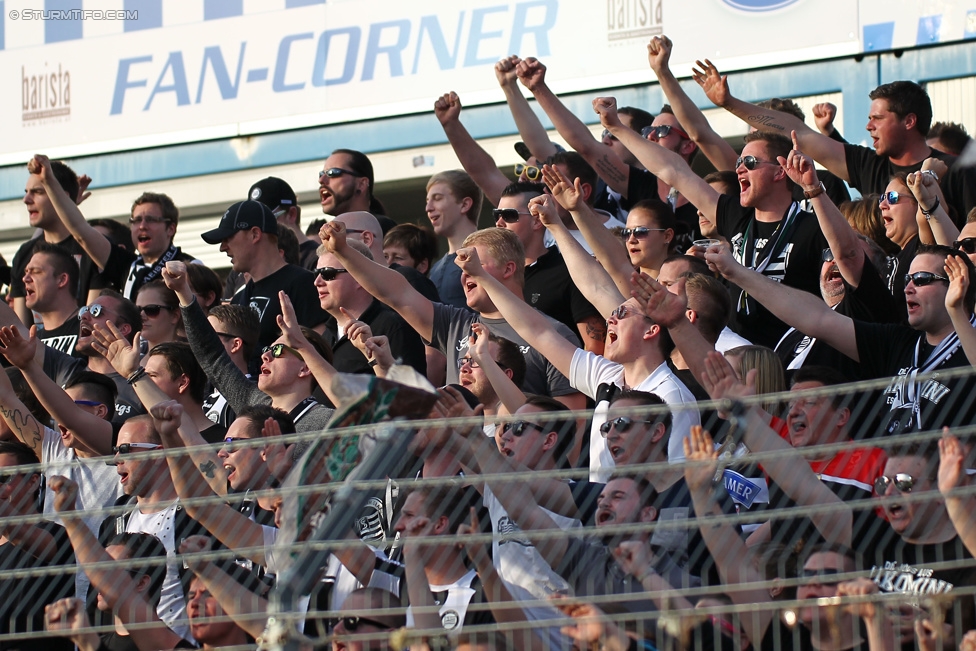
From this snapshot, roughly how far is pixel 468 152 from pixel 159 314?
1.97m

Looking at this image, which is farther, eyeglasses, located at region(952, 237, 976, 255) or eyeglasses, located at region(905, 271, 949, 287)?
eyeglasses, located at region(952, 237, 976, 255)

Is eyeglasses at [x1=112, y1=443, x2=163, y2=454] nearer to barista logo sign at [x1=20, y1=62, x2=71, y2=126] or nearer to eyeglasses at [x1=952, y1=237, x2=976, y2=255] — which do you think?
eyeglasses at [x1=952, y1=237, x2=976, y2=255]

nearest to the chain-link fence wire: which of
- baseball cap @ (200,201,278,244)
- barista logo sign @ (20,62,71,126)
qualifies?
baseball cap @ (200,201,278,244)

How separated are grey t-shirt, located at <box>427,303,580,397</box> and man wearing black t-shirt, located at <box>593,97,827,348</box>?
0.81 metres

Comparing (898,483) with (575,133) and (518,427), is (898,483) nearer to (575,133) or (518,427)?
(518,427)

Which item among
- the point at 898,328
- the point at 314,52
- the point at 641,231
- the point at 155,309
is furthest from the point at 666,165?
the point at 314,52

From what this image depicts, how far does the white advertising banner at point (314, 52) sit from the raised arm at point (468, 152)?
6.65ft

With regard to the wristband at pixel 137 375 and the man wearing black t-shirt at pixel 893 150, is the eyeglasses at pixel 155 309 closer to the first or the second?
the wristband at pixel 137 375

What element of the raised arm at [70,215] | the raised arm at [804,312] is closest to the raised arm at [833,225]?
the raised arm at [804,312]

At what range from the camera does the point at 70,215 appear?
9.05 meters

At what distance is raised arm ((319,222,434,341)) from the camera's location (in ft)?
22.0

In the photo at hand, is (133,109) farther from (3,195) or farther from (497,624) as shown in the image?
(497,624)

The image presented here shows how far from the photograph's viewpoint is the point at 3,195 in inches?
504

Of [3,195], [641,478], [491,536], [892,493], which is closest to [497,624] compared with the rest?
[491,536]
